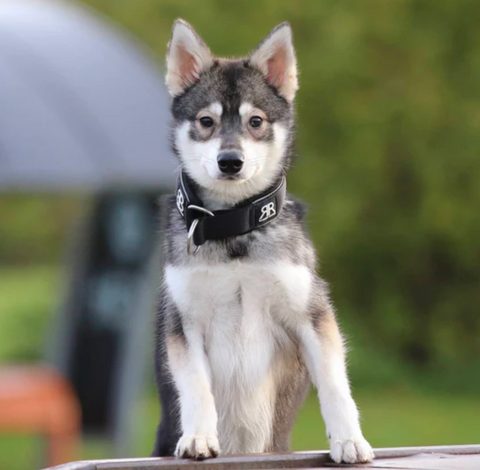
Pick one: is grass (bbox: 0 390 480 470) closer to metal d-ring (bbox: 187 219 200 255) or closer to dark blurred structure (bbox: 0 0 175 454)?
dark blurred structure (bbox: 0 0 175 454)

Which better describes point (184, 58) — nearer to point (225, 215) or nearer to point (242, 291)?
point (225, 215)

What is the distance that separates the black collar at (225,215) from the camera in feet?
Result: 14.1

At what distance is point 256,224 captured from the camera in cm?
437

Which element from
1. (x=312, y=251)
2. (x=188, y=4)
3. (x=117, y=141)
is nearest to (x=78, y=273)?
(x=117, y=141)

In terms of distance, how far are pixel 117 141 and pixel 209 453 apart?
27.7 feet

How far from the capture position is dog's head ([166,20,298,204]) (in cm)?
440

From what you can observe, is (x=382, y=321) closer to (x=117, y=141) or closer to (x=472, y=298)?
(x=472, y=298)

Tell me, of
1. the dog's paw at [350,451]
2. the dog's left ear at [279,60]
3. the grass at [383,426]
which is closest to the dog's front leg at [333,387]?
the dog's paw at [350,451]

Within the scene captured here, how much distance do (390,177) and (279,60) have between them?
36.3ft

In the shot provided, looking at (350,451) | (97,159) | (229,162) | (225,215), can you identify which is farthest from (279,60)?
(97,159)

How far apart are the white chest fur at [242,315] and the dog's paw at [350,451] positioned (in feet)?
1.33

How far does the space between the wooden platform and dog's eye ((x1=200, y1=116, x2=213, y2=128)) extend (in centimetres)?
120

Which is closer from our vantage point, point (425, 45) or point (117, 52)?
point (117, 52)

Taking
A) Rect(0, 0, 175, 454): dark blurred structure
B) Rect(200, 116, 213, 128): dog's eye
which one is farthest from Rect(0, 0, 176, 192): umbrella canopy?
Rect(200, 116, 213, 128): dog's eye
